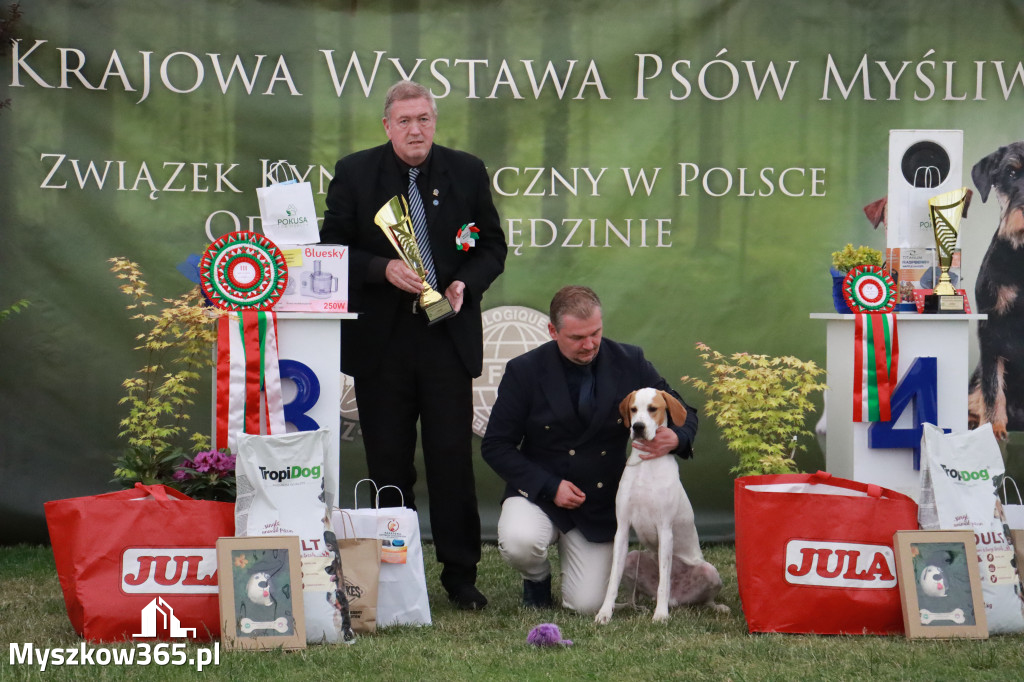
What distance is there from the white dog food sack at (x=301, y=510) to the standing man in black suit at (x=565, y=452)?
743 millimetres

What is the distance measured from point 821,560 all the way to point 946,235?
1557mm

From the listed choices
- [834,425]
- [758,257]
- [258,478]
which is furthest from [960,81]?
[258,478]

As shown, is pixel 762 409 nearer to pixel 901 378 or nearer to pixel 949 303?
pixel 901 378

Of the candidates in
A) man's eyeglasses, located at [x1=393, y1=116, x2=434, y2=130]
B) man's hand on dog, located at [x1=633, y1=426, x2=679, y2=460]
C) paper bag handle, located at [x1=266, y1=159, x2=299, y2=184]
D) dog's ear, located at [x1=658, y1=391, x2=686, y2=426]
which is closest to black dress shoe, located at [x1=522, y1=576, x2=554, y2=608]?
man's hand on dog, located at [x1=633, y1=426, x2=679, y2=460]

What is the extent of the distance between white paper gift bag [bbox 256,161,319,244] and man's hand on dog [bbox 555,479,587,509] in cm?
121

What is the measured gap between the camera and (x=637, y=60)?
5.66 meters

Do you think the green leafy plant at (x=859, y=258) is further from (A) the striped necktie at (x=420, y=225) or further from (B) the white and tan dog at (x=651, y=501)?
(A) the striped necktie at (x=420, y=225)

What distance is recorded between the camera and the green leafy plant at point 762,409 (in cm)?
521

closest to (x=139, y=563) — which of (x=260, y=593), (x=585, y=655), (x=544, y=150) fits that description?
(x=260, y=593)

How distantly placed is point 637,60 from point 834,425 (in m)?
2.04

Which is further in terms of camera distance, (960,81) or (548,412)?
(960,81)

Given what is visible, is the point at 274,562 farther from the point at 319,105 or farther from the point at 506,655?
the point at 319,105

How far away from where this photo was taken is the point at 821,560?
11.9 ft

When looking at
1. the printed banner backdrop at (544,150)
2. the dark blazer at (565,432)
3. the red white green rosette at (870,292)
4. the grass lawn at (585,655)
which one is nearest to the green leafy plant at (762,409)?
the printed banner backdrop at (544,150)
